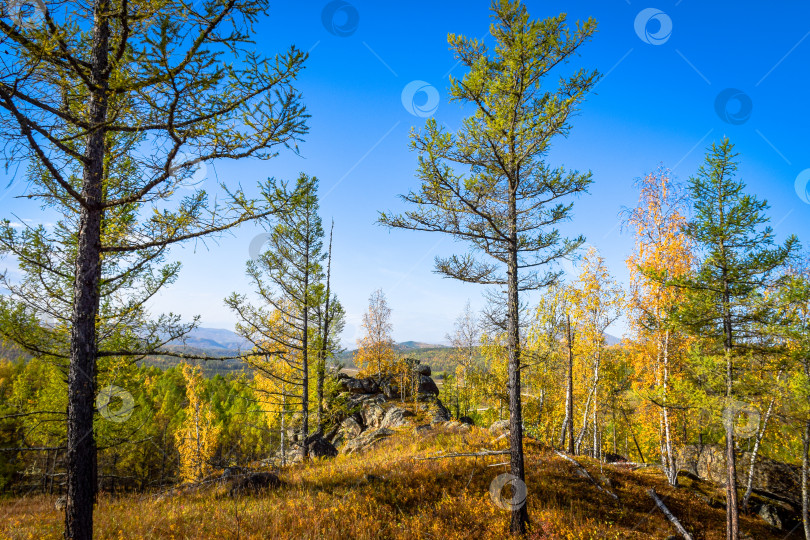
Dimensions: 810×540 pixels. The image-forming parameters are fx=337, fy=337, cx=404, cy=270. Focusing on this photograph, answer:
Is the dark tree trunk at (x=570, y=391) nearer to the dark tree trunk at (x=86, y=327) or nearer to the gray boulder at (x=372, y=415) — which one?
the gray boulder at (x=372, y=415)

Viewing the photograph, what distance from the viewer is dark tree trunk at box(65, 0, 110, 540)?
4.16 metres

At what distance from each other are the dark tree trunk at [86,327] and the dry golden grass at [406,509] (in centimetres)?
229

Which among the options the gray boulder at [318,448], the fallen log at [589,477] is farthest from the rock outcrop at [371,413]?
the fallen log at [589,477]

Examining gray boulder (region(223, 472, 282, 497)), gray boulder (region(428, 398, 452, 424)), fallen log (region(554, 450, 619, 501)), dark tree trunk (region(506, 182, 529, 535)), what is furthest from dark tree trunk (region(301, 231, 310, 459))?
fallen log (region(554, 450, 619, 501))

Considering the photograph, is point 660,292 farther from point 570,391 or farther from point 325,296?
point 325,296

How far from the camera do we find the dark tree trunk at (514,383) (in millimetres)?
7043

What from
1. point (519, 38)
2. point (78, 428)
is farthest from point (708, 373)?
point (78, 428)

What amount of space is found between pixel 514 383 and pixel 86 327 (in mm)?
7304

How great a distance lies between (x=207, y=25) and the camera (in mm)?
3438

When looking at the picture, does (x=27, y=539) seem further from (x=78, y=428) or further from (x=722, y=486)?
(x=722, y=486)

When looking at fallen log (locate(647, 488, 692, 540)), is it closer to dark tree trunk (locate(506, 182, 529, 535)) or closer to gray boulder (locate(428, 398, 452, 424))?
dark tree trunk (locate(506, 182, 529, 535))

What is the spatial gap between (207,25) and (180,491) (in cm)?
1076

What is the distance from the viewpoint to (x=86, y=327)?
435 centimetres

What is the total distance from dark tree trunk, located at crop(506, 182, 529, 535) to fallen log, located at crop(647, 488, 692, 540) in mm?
4244
